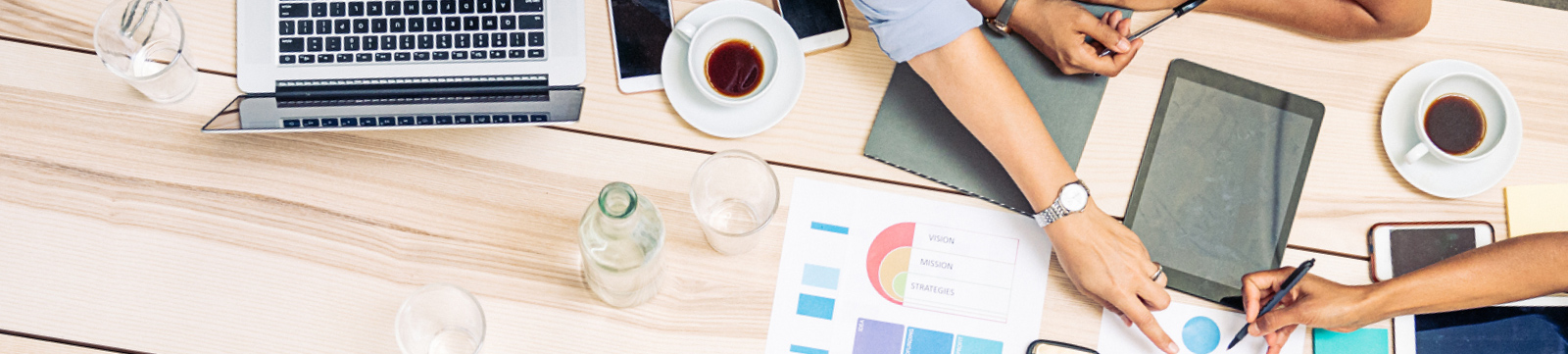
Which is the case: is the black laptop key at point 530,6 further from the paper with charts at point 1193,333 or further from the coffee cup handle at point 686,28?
the paper with charts at point 1193,333

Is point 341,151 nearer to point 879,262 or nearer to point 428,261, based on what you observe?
point 428,261

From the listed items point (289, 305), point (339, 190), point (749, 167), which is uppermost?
point (749, 167)

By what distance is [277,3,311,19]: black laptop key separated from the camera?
0.93 m

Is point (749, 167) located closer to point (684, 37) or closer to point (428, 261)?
point (684, 37)

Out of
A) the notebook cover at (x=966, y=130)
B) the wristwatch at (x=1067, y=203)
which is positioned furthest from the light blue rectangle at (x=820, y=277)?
the wristwatch at (x=1067, y=203)

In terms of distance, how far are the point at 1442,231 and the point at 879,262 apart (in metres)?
0.69

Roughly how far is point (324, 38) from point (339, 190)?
0.58 ft

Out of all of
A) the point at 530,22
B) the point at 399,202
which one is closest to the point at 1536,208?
the point at 530,22

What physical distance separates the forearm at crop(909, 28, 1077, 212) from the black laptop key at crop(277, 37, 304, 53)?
28.1 inches

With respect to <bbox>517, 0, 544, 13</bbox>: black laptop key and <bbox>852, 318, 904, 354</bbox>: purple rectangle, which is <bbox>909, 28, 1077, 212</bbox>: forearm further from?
<bbox>517, 0, 544, 13</bbox>: black laptop key

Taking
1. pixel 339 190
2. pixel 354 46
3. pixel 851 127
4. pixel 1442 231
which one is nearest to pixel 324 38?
pixel 354 46

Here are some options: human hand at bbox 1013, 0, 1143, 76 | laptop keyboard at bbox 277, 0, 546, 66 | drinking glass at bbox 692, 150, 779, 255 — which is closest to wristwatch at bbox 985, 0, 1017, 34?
human hand at bbox 1013, 0, 1143, 76

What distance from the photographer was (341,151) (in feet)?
3.10

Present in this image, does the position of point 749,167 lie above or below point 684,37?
below
